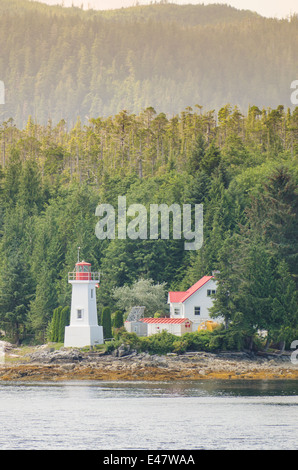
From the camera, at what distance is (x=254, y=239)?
2842 inches

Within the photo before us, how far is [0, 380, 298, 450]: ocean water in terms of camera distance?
1505 inches

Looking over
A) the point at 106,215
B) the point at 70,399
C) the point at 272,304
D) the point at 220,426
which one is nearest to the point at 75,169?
the point at 106,215

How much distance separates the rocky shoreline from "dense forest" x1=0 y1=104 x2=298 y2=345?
281cm

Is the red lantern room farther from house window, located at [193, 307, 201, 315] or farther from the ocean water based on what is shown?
the ocean water

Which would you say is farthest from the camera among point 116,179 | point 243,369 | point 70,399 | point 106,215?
point 116,179

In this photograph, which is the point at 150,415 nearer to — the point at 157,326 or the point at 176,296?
the point at 157,326

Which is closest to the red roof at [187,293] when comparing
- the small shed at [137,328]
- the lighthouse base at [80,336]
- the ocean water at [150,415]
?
the small shed at [137,328]

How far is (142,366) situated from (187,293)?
11437mm

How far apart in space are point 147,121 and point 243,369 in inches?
3137

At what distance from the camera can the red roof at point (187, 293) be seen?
70.4 metres

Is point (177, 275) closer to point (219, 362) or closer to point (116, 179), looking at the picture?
point (219, 362)

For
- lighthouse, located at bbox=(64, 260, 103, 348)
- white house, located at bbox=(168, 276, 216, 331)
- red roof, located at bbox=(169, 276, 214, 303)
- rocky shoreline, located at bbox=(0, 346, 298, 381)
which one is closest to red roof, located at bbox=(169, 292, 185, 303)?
red roof, located at bbox=(169, 276, 214, 303)

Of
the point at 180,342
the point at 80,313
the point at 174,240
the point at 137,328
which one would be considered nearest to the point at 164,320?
the point at 137,328

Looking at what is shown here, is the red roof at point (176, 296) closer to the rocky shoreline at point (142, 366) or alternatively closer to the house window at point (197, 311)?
the house window at point (197, 311)
